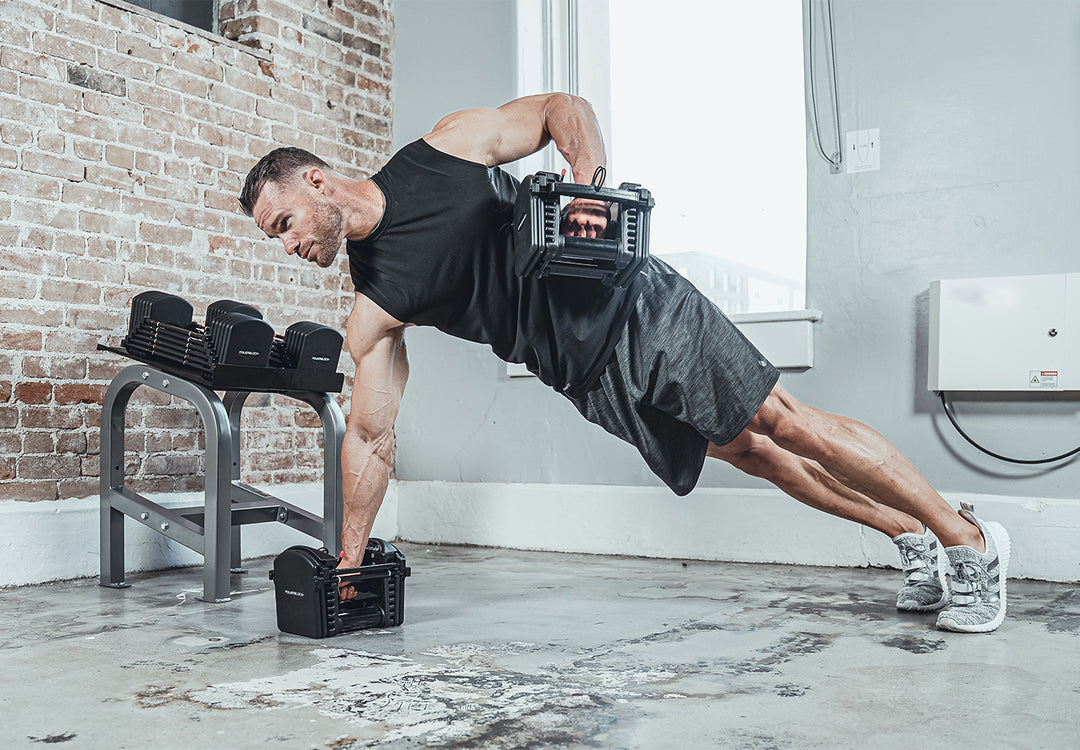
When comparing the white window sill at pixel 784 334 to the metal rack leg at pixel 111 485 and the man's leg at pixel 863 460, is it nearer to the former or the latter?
the man's leg at pixel 863 460

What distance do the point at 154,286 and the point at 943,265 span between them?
9.61 feet

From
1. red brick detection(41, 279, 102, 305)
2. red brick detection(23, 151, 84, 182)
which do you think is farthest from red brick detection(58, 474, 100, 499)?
red brick detection(23, 151, 84, 182)

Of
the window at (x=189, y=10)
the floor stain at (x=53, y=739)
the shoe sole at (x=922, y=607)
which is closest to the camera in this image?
the floor stain at (x=53, y=739)

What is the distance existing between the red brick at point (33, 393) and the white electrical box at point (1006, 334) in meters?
3.08

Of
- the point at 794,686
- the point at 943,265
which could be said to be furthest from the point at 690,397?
the point at 943,265

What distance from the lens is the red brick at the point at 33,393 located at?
3.35 m

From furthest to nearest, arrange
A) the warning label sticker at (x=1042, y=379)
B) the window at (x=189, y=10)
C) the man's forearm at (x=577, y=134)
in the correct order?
1. the window at (x=189, y=10)
2. the warning label sticker at (x=1042, y=379)
3. the man's forearm at (x=577, y=134)

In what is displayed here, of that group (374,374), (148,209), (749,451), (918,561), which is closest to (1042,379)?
(918,561)

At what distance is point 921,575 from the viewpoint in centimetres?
272

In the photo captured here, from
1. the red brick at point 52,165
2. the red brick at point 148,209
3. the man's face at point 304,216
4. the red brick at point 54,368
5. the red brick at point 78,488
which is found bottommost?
the red brick at point 78,488

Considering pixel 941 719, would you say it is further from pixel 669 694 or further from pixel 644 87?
pixel 644 87

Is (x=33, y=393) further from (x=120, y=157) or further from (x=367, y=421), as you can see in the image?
(x=367, y=421)

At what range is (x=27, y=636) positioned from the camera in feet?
8.29

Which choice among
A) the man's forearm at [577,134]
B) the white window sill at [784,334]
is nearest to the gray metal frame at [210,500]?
the man's forearm at [577,134]
